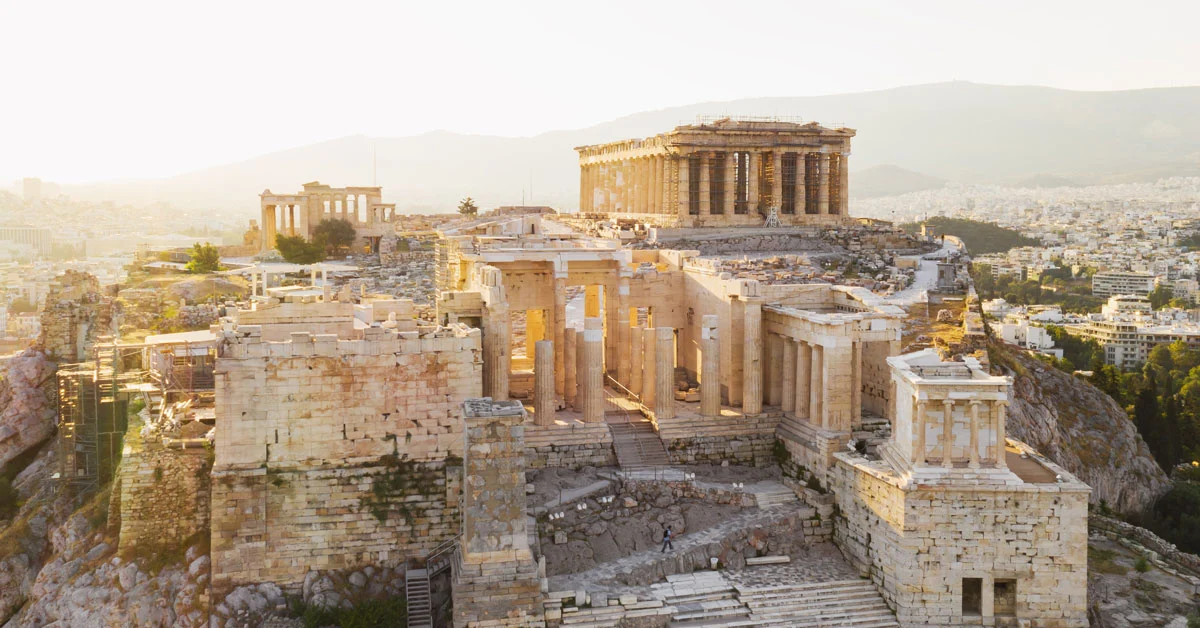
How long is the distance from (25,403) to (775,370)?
73.7 ft

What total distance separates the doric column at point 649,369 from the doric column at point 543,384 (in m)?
3.15

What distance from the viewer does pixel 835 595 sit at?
79.3ft

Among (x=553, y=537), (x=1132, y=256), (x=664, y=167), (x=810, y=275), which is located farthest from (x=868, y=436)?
(x=1132, y=256)

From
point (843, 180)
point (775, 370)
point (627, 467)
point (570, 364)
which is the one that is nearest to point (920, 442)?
point (627, 467)

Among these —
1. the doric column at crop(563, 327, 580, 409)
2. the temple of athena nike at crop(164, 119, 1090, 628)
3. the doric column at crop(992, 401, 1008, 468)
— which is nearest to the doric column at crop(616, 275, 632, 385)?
the temple of athena nike at crop(164, 119, 1090, 628)

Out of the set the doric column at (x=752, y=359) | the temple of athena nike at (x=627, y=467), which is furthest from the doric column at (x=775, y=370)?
the doric column at (x=752, y=359)

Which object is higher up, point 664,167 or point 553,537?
point 664,167

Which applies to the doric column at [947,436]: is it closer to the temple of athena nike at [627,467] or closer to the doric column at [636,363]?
the temple of athena nike at [627,467]

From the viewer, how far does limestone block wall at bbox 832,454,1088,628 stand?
23.1 metres

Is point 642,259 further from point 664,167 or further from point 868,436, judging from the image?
point 664,167

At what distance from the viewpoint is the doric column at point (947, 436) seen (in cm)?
2347

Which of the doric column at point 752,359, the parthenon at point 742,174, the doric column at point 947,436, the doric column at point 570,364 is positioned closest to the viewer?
the doric column at point 947,436

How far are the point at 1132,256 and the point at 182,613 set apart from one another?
13644cm

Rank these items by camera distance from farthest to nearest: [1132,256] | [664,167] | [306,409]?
[1132,256] < [664,167] < [306,409]
